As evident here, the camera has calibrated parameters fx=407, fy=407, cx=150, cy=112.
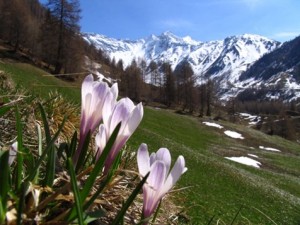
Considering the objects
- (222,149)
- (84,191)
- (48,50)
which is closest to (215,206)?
(84,191)

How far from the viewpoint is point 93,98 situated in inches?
62.3

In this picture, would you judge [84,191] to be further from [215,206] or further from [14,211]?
[215,206]

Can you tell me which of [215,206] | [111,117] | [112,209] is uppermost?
[111,117]

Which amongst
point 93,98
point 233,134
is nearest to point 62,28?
point 233,134

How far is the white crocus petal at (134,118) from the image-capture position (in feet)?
4.68

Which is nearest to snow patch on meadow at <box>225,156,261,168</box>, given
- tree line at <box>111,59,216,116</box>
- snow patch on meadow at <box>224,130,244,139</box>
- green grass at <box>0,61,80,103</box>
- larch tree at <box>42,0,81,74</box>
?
green grass at <box>0,61,80,103</box>

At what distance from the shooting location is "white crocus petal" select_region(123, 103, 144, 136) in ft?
4.68

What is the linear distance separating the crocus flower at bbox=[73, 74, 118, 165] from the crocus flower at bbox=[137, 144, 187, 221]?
0.31 m

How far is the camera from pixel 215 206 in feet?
41.1

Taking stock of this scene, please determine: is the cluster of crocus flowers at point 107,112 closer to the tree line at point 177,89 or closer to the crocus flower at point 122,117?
the crocus flower at point 122,117

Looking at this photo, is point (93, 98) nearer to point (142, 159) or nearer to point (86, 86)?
point (86, 86)

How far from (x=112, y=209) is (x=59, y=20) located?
58807mm

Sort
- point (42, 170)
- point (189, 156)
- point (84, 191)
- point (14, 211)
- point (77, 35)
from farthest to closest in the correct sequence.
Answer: point (77, 35) < point (189, 156) < point (42, 170) < point (84, 191) < point (14, 211)

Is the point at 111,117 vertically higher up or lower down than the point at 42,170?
higher up
